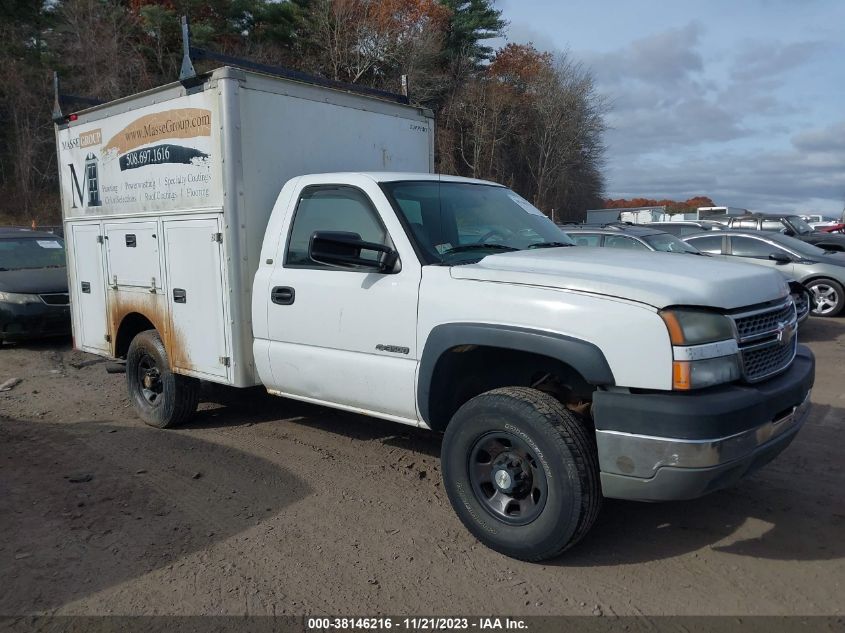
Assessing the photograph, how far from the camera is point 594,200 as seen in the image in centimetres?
5153

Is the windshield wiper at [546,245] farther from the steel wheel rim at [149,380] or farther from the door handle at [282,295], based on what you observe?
the steel wheel rim at [149,380]

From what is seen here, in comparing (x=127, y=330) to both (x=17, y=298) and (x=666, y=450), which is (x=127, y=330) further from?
(x=666, y=450)

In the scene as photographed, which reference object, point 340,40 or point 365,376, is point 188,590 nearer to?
point 365,376

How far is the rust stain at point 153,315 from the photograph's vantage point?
555 centimetres

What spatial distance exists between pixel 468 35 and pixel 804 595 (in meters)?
39.7

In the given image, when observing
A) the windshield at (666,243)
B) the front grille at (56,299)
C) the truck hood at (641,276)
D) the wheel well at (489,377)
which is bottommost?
the front grille at (56,299)

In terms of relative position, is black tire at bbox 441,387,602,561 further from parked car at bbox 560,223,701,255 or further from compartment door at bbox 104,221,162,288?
parked car at bbox 560,223,701,255

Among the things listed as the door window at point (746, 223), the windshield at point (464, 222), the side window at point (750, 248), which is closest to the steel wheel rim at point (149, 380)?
the windshield at point (464, 222)

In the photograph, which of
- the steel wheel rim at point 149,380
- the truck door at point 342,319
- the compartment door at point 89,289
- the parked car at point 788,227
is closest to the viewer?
the truck door at point 342,319

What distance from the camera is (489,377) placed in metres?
4.05

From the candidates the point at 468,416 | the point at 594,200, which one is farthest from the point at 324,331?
the point at 594,200

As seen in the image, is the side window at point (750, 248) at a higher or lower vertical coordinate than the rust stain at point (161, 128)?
lower

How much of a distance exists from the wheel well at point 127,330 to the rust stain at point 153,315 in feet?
0.11

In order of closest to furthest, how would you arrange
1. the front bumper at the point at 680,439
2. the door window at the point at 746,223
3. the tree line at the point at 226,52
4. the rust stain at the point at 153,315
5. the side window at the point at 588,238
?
the front bumper at the point at 680,439 → the rust stain at the point at 153,315 → the side window at the point at 588,238 → the door window at the point at 746,223 → the tree line at the point at 226,52
